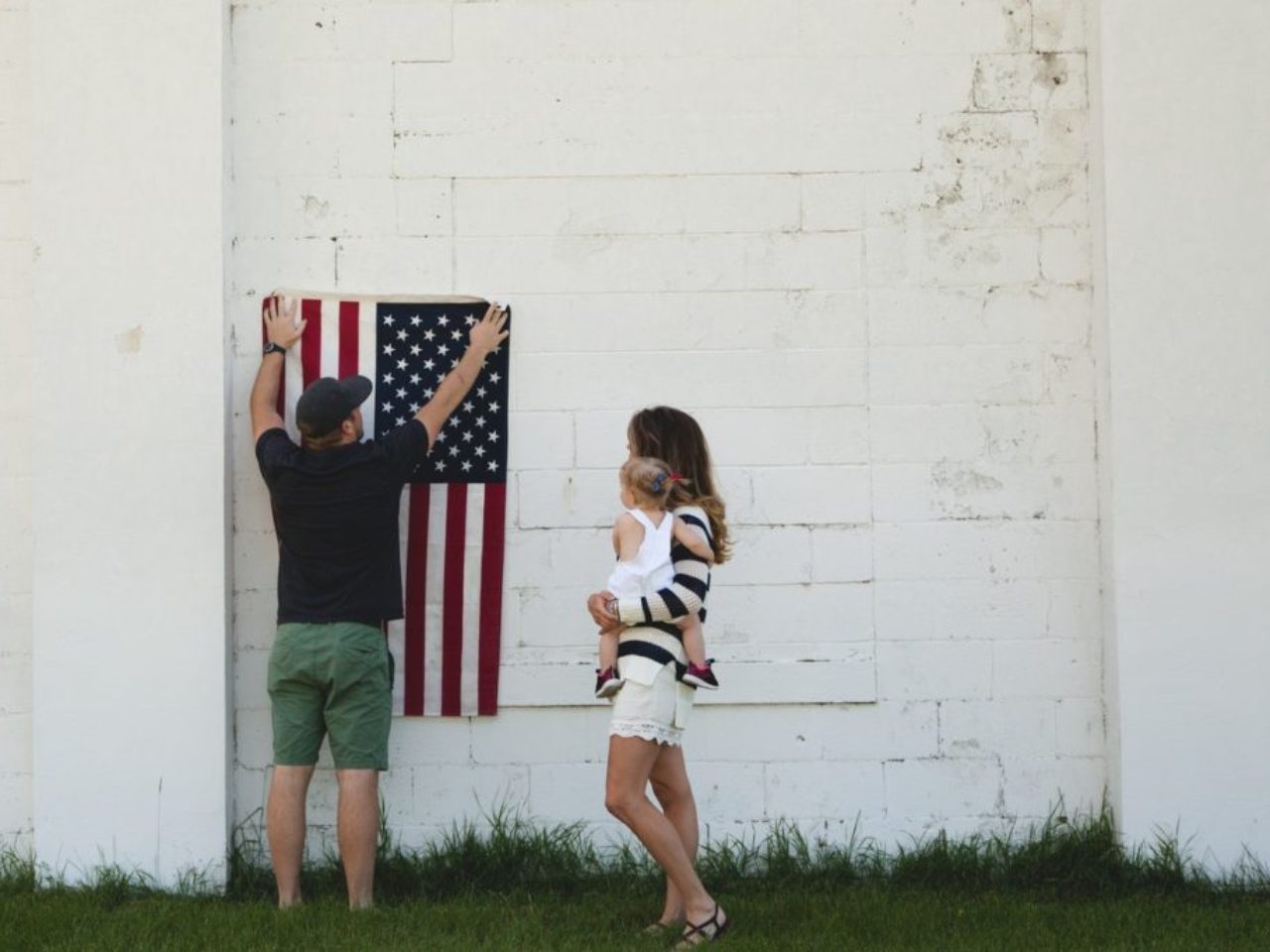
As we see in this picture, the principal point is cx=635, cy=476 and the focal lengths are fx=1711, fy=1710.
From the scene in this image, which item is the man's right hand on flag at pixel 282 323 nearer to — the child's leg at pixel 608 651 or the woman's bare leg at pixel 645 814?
the child's leg at pixel 608 651

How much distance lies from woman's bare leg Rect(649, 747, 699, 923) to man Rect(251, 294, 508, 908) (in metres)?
1.24

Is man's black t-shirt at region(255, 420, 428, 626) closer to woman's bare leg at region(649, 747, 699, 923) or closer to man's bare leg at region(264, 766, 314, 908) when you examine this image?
man's bare leg at region(264, 766, 314, 908)

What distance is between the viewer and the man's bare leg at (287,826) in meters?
7.01

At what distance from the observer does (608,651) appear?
6.42 m

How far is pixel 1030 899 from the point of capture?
23.6 ft

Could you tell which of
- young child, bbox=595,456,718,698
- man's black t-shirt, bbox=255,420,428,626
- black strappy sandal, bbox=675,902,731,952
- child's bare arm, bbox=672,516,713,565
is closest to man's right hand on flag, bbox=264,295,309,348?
man's black t-shirt, bbox=255,420,428,626

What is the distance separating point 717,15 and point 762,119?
0.51 m

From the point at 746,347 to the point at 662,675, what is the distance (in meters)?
1.87

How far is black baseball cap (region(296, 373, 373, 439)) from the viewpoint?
692 centimetres

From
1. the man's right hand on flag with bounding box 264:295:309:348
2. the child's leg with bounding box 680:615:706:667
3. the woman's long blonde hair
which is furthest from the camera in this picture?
the man's right hand on flag with bounding box 264:295:309:348

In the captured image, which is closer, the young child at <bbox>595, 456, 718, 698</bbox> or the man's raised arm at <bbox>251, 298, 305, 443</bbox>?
the young child at <bbox>595, 456, 718, 698</bbox>

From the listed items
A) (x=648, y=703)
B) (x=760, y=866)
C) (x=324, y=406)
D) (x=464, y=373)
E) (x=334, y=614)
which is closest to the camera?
(x=648, y=703)

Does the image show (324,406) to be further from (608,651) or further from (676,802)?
(676,802)

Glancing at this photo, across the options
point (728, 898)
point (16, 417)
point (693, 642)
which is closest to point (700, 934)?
point (728, 898)
